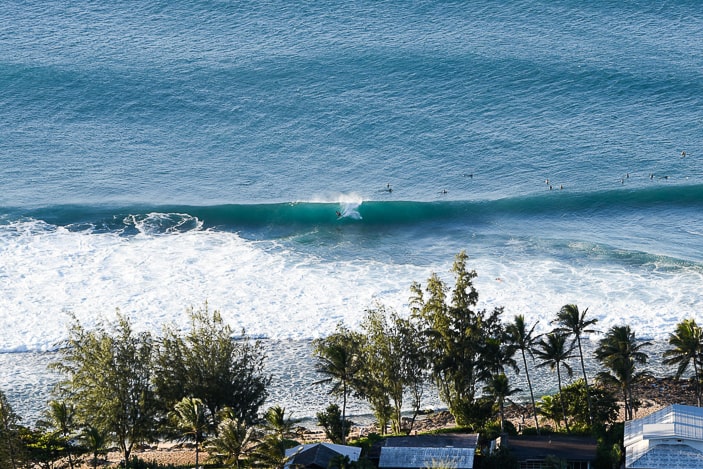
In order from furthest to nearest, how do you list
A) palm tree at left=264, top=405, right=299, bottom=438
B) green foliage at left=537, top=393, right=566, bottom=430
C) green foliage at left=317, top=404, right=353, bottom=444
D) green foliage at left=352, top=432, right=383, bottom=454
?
1. green foliage at left=537, top=393, right=566, bottom=430
2. green foliage at left=317, top=404, right=353, bottom=444
3. green foliage at left=352, top=432, right=383, bottom=454
4. palm tree at left=264, top=405, right=299, bottom=438

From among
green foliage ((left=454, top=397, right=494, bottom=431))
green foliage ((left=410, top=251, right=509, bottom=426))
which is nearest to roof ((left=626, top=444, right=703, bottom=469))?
green foliage ((left=454, top=397, right=494, bottom=431))

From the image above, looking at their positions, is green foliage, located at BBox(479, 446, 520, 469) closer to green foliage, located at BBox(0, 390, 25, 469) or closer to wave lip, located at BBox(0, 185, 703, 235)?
green foliage, located at BBox(0, 390, 25, 469)

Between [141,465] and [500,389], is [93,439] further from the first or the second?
[500,389]

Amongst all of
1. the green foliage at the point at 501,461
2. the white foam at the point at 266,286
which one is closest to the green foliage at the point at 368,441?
the green foliage at the point at 501,461

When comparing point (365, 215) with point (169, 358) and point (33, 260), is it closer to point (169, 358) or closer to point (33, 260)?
point (33, 260)

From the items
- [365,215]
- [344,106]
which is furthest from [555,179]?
[344,106]

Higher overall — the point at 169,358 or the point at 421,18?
the point at 421,18
